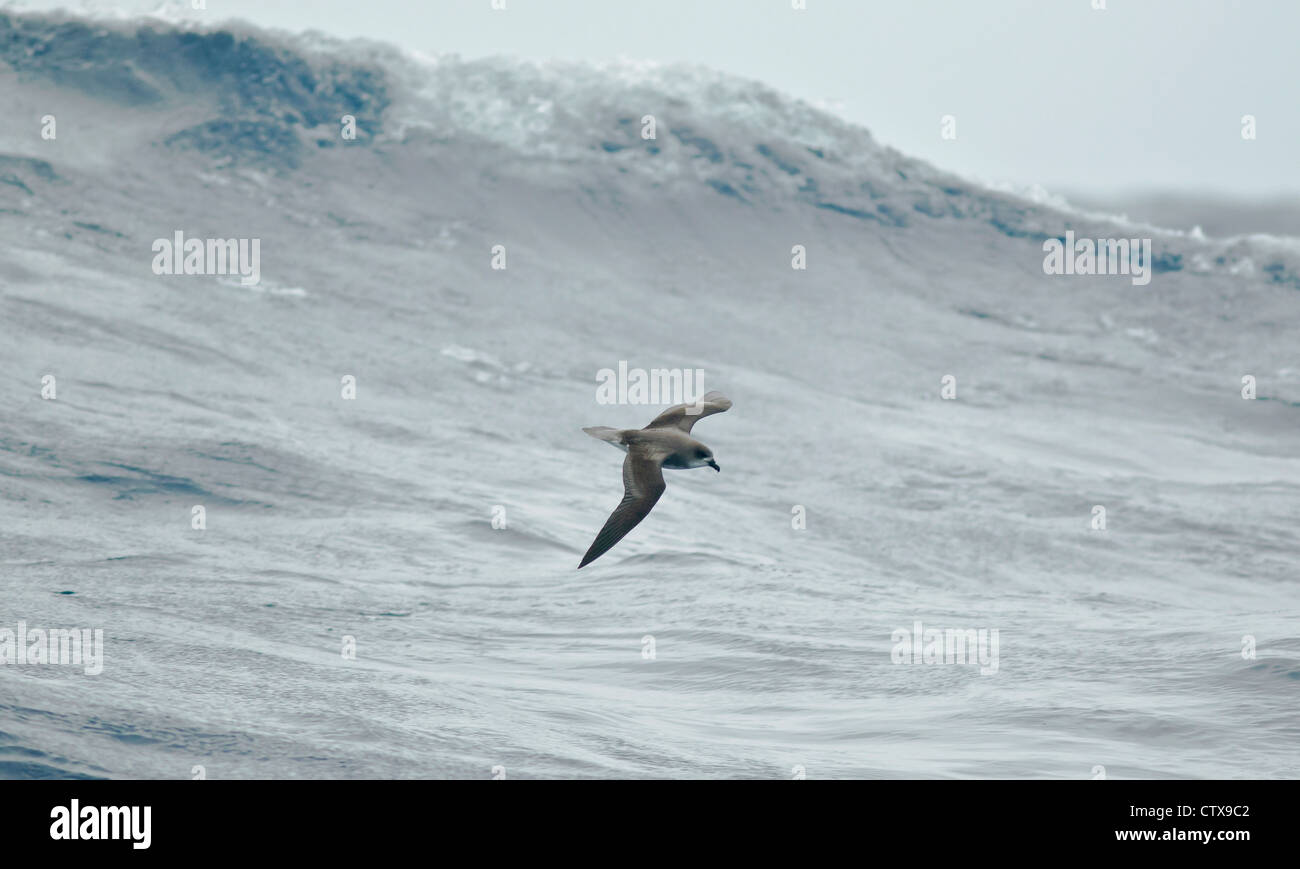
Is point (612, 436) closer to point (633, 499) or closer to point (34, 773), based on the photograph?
point (633, 499)

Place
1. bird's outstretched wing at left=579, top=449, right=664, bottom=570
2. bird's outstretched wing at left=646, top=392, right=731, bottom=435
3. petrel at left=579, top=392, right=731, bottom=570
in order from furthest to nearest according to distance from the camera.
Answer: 1. bird's outstretched wing at left=646, top=392, right=731, bottom=435
2. petrel at left=579, top=392, right=731, bottom=570
3. bird's outstretched wing at left=579, top=449, right=664, bottom=570

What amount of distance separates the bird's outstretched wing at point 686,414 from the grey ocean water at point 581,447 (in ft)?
11.0

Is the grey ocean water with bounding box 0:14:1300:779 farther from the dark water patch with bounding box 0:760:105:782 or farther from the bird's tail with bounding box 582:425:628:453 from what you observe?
the bird's tail with bounding box 582:425:628:453

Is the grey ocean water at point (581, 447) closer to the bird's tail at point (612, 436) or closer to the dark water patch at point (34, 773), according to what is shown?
the dark water patch at point (34, 773)

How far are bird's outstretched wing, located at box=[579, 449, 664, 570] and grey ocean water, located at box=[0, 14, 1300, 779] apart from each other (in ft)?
8.71

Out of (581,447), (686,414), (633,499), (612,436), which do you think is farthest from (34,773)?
(581,447)

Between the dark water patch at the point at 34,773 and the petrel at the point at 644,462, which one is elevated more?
the petrel at the point at 644,462

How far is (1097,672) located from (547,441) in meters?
18.1

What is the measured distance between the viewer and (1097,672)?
67.3 feet

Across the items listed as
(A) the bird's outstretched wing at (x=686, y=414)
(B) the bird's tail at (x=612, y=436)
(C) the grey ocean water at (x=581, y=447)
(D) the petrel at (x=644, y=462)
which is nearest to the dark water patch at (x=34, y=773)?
(C) the grey ocean water at (x=581, y=447)

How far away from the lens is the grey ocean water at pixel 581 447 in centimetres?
1638

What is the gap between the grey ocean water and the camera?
16375mm

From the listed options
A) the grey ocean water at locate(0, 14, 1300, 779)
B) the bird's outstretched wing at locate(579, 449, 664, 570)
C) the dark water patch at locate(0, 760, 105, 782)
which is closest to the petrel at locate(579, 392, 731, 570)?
the bird's outstretched wing at locate(579, 449, 664, 570)

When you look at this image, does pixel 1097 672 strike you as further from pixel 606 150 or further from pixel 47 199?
pixel 606 150
